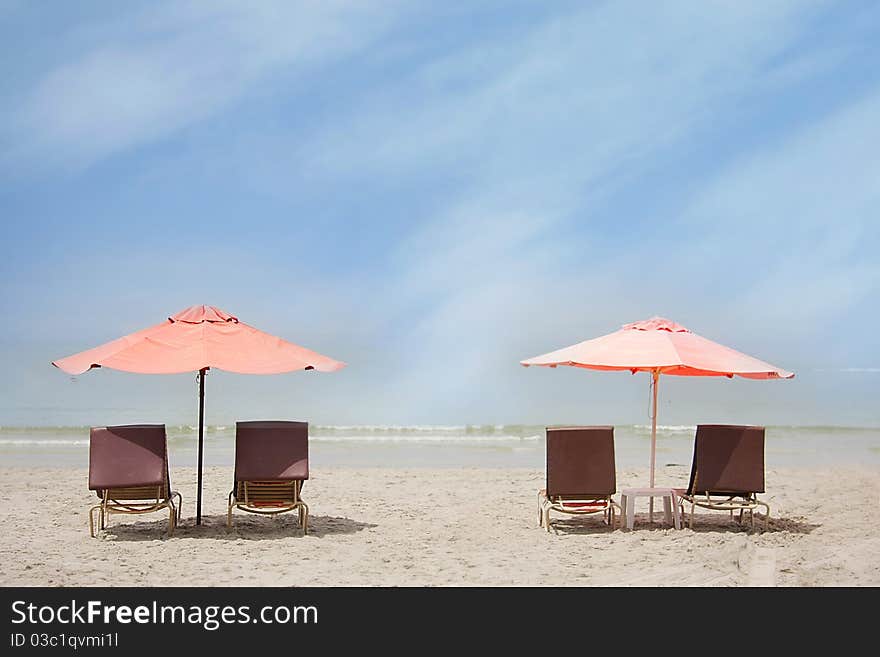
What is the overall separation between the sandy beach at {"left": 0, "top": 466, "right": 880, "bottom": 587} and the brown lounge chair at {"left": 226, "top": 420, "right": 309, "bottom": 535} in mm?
331

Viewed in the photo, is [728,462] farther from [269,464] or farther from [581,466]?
[269,464]

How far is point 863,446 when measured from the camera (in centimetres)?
1905

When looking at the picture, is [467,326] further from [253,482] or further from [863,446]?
[253,482]

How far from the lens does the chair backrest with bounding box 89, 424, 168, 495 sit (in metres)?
7.89

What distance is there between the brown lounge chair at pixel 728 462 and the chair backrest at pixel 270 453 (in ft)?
10.6

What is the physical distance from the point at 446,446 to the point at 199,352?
11388 millimetres

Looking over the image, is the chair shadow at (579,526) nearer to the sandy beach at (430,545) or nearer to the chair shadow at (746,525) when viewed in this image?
the sandy beach at (430,545)

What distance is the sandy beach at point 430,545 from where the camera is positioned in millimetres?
6770

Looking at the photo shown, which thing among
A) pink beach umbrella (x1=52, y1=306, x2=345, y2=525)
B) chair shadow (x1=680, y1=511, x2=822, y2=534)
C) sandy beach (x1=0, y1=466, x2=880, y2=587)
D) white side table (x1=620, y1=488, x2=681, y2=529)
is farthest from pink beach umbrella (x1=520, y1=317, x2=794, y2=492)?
pink beach umbrella (x1=52, y1=306, x2=345, y2=525)

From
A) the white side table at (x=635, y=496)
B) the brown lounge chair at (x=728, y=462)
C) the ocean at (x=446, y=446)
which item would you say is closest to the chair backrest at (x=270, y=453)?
the white side table at (x=635, y=496)

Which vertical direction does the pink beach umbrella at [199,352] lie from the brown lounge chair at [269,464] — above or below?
above

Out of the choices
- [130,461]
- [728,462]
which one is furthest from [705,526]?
[130,461]

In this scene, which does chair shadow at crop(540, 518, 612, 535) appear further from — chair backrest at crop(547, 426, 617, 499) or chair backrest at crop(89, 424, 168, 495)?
chair backrest at crop(89, 424, 168, 495)

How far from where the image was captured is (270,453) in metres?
8.13
